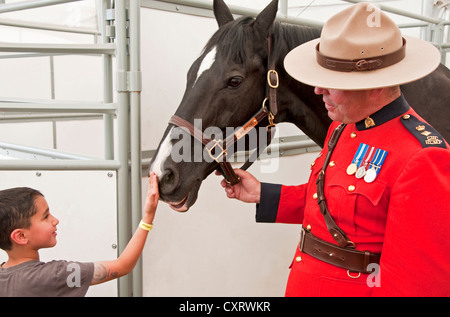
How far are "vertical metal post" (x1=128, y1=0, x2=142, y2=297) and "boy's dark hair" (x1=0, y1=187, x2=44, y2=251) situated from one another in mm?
386

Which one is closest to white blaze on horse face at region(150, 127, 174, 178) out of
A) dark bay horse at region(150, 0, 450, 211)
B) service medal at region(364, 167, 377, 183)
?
dark bay horse at region(150, 0, 450, 211)

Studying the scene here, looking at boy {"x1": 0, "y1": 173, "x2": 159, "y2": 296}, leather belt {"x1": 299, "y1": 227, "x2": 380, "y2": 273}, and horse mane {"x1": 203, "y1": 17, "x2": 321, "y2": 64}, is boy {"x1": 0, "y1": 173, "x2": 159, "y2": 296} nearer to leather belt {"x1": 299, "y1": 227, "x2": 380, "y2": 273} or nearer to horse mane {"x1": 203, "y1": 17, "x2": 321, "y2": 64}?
leather belt {"x1": 299, "y1": 227, "x2": 380, "y2": 273}

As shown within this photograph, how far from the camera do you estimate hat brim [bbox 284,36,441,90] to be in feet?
2.72

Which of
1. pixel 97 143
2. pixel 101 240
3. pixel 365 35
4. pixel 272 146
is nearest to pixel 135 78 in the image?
pixel 101 240

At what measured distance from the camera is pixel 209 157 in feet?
3.85

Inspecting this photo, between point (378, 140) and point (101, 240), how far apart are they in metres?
0.94

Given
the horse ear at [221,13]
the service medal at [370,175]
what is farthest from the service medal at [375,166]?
the horse ear at [221,13]

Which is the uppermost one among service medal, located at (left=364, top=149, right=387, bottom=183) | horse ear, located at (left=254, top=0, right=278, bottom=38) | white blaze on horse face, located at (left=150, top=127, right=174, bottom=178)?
horse ear, located at (left=254, top=0, right=278, bottom=38)

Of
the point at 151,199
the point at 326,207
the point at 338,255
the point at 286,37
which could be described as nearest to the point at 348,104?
the point at 326,207

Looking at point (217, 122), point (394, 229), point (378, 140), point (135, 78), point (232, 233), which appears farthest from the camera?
point (232, 233)

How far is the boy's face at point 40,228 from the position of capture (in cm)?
98

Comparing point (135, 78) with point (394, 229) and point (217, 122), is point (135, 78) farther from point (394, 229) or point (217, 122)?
point (394, 229)

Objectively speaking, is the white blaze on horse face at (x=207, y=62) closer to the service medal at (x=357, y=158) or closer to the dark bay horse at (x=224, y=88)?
the dark bay horse at (x=224, y=88)

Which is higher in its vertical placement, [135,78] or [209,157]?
[135,78]
